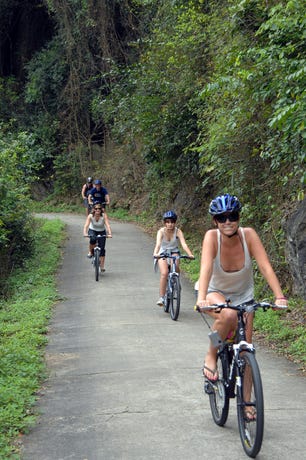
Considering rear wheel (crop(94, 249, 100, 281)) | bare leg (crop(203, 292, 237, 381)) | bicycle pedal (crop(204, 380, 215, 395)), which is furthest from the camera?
rear wheel (crop(94, 249, 100, 281))

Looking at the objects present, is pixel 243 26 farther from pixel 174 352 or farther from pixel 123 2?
pixel 123 2

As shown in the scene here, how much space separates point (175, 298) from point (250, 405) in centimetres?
619

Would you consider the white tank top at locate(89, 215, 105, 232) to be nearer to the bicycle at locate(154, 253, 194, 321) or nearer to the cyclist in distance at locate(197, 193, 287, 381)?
the bicycle at locate(154, 253, 194, 321)

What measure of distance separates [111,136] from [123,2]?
24.3 ft

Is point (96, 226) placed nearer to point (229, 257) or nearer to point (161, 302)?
point (161, 302)

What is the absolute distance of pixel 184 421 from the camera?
5.89 metres

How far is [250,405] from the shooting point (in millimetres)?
4918

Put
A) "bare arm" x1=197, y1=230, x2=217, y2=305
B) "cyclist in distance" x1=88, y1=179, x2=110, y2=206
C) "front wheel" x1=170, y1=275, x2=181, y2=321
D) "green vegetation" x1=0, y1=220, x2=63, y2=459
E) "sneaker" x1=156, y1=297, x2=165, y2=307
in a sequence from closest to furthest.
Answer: "bare arm" x1=197, y1=230, x2=217, y2=305, "green vegetation" x1=0, y1=220, x2=63, y2=459, "front wheel" x1=170, y1=275, x2=181, y2=321, "sneaker" x1=156, y1=297, x2=165, y2=307, "cyclist in distance" x1=88, y1=179, x2=110, y2=206

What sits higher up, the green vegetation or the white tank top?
the white tank top

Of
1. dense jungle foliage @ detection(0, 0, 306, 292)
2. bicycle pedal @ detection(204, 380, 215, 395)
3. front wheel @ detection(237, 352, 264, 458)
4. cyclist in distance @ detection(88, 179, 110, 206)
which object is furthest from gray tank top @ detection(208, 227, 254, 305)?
cyclist in distance @ detection(88, 179, 110, 206)

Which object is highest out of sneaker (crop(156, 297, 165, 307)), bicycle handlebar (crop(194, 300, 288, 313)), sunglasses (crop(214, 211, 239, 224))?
sunglasses (crop(214, 211, 239, 224))

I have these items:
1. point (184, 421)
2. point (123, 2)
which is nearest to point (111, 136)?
point (123, 2)

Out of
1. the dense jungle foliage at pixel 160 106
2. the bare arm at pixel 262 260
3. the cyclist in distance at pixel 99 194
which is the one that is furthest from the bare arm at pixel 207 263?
the cyclist in distance at pixel 99 194

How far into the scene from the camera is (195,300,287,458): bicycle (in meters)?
4.82
